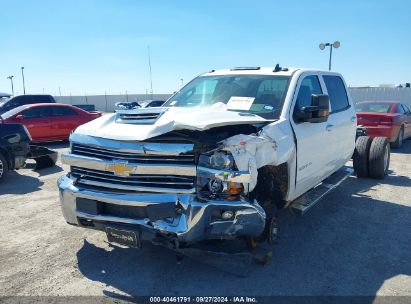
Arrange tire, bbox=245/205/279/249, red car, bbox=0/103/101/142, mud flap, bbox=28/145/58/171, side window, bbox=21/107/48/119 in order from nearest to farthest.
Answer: tire, bbox=245/205/279/249
mud flap, bbox=28/145/58/171
red car, bbox=0/103/101/142
side window, bbox=21/107/48/119

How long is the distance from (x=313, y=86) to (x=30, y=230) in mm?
4150

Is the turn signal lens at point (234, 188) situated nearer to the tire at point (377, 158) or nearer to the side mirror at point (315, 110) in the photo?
the side mirror at point (315, 110)

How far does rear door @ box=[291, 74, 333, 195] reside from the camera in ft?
14.0

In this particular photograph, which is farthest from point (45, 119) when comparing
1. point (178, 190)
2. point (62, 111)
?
point (178, 190)

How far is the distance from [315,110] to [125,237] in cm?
247

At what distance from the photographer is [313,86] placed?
5.08 metres

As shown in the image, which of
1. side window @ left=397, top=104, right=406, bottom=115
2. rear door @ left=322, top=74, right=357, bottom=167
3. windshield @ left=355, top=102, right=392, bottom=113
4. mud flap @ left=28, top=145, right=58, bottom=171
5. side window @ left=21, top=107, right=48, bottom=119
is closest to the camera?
rear door @ left=322, top=74, right=357, bottom=167

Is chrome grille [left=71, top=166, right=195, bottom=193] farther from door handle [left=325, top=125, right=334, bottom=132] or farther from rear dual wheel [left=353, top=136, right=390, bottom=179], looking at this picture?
rear dual wheel [left=353, top=136, right=390, bottom=179]

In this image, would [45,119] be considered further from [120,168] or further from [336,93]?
[120,168]

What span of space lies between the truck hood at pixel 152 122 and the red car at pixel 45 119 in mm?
9653

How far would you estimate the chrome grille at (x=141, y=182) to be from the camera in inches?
125

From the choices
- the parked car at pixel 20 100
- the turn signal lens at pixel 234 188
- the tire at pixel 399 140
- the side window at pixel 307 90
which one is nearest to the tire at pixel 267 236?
the turn signal lens at pixel 234 188

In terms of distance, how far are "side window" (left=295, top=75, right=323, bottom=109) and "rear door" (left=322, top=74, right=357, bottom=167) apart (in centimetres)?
34

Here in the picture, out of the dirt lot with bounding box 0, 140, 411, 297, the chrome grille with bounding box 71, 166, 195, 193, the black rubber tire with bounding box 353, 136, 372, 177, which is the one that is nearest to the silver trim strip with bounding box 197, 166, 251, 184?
the chrome grille with bounding box 71, 166, 195, 193
